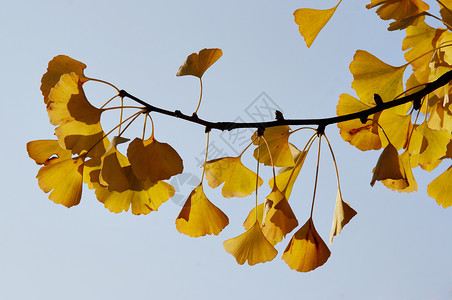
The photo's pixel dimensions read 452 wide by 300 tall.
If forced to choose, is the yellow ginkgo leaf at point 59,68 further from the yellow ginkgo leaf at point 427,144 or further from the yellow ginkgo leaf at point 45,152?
the yellow ginkgo leaf at point 427,144

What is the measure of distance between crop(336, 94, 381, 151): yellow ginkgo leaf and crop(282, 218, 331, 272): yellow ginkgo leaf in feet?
0.60

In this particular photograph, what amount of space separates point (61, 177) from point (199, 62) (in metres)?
0.24

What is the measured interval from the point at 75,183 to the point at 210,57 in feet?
0.80

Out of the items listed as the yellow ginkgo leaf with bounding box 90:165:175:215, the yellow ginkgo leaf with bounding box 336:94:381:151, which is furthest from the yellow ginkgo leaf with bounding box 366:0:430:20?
the yellow ginkgo leaf with bounding box 90:165:175:215

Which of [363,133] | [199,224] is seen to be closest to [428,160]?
[363,133]

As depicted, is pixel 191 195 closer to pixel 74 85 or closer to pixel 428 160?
pixel 74 85

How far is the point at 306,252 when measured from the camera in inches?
25.5

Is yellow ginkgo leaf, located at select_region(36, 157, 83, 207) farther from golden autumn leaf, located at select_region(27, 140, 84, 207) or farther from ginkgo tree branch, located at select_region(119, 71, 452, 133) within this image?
ginkgo tree branch, located at select_region(119, 71, 452, 133)

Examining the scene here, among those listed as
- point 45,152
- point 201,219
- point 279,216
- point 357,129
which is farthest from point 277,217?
point 45,152

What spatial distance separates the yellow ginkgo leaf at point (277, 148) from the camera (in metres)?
0.72

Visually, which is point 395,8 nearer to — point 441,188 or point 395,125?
point 395,125

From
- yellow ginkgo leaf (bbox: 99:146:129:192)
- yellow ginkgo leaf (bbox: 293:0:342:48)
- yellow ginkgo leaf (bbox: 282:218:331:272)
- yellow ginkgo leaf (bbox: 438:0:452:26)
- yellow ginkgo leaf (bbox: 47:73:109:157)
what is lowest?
Answer: yellow ginkgo leaf (bbox: 282:218:331:272)

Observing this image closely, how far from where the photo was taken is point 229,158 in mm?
722

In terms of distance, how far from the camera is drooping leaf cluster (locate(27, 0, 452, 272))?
61 cm
